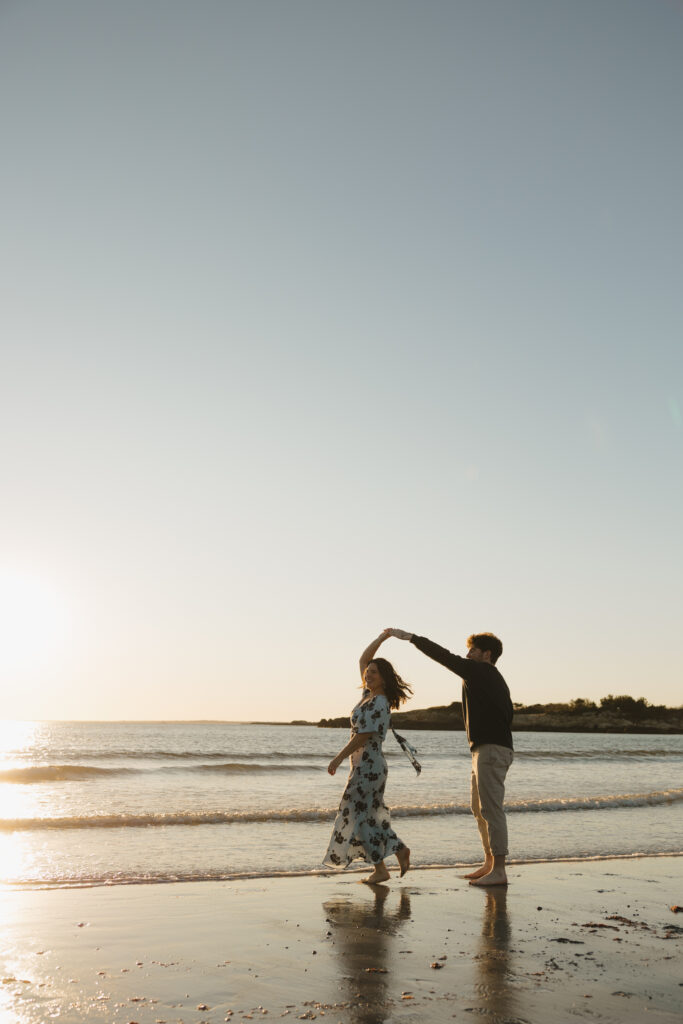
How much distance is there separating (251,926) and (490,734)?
8.73ft

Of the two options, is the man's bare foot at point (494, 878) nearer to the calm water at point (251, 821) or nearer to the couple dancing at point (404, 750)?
the couple dancing at point (404, 750)

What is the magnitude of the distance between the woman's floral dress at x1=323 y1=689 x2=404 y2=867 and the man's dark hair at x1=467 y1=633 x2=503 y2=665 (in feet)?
3.24

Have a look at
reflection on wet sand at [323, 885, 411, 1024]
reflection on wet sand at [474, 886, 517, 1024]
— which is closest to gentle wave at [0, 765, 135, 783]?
reflection on wet sand at [323, 885, 411, 1024]

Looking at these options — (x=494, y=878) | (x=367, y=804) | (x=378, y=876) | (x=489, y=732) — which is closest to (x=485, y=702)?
(x=489, y=732)

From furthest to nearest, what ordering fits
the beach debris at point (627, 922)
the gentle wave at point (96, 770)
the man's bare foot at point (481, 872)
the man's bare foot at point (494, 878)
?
the gentle wave at point (96, 770), the man's bare foot at point (481, 872), the man's bare foot at point (494, 878), the beach debris at point (627, 922)

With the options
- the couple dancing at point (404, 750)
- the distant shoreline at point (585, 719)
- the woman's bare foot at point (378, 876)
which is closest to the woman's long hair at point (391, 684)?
the couple dancing at point (404, 750)

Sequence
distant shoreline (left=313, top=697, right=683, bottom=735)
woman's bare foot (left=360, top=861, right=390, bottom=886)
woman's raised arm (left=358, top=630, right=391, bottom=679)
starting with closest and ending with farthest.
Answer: woman's raised arm (left=358, top=630, right=391, bottom=679), woman's bare foot (left=360, top=861, right=390, bottom=886), distant shoreline (left=313, top=697, right=683, bottom=735)

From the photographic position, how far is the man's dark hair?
773 cm

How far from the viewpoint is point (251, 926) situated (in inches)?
237

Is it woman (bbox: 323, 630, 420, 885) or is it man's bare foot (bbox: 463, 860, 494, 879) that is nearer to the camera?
woman (bbox: 323, 630, 420, 885)

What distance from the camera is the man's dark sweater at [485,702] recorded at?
7.49 m

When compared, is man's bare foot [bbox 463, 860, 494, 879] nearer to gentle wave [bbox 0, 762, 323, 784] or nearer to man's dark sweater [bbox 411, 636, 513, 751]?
man's dark sweater [bbox 411, 636, 513, 751]

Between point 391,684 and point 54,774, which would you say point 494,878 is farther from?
point 54,774

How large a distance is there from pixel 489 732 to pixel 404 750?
2.53 feet
